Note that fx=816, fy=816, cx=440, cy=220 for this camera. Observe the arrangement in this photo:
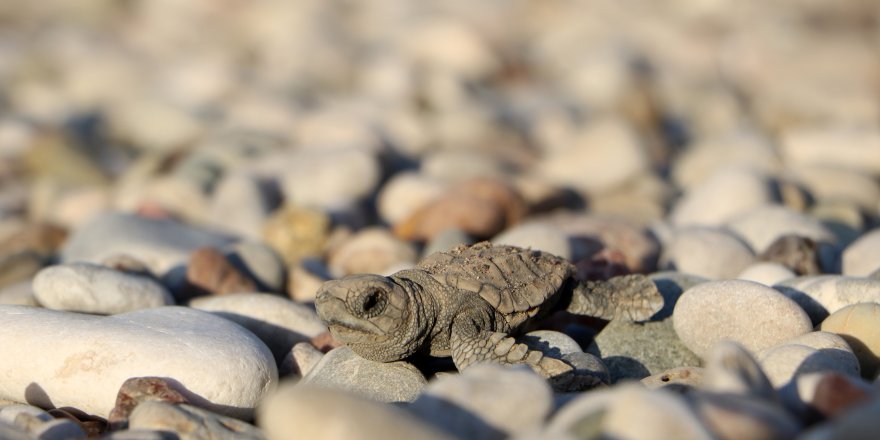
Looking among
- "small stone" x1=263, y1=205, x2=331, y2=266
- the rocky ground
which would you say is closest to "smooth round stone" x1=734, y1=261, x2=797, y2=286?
the rocky ground

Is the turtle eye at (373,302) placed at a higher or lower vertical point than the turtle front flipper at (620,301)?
higher

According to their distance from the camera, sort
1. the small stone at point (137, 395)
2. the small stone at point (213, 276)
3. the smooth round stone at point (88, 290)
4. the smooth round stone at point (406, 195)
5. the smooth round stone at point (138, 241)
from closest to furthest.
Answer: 1. the small stone at point (137, 395)
2. the smooth round stone at point (88, 290)
3. the small stone at point (213, 276)
4. the smooth round stone at point (138, 241)
5. the smooth round stone at point (406, 195)

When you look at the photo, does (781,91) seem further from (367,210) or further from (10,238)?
(10,238)

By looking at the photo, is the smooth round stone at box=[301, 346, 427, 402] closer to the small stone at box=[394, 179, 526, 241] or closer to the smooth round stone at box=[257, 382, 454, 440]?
the smooth round stone at box=[257, 382, 454, 440]

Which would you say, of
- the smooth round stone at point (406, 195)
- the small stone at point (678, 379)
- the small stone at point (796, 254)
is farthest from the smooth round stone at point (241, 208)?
the small stone at point (678, 379)

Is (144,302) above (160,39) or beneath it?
beneath

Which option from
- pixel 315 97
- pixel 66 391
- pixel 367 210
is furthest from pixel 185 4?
pixel 66 391

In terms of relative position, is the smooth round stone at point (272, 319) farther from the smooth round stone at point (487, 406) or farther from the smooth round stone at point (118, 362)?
the smooth round stone at point (487, 406)
